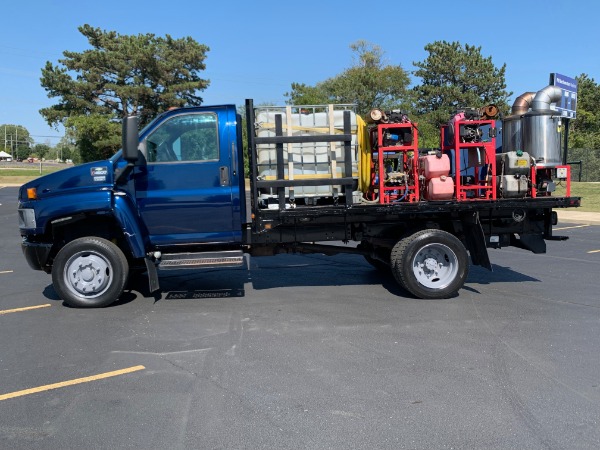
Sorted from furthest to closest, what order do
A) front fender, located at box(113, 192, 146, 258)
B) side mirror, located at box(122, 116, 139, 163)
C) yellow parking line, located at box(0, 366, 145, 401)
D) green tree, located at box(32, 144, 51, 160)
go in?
green tree, located at box(32, 144, 51, 160) → front fender, located at box(113, 192, 146, 258) → side mirror, located at box(122, 116, 139, 163) → yellow parking line, located at box(0, 366, 145, 401)

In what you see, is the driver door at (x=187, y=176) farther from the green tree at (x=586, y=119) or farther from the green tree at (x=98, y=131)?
the green tree at (x=586, y=119)

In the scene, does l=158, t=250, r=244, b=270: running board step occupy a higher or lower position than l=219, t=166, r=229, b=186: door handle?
lower

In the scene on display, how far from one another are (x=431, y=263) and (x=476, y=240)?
0.71 m

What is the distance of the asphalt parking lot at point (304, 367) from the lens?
371 centimetres

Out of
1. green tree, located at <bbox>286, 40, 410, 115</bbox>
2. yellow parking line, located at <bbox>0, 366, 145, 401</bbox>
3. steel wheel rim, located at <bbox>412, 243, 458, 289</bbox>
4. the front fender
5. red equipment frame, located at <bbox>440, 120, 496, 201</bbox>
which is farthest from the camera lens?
green tree, located at <bbox>286, 40, 410, 115</bbox>

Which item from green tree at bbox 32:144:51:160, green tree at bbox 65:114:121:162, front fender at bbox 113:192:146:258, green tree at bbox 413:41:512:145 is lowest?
front fender at bbox 113:192:146:258

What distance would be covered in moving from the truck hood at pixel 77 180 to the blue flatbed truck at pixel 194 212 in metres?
0.01

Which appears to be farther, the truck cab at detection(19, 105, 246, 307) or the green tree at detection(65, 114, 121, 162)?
the green tree at detection(65, 114, 121, 162)

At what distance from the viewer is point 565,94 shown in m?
8.11

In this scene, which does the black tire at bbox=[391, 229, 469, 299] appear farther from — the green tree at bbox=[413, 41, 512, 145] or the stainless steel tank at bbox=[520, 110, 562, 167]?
the green tree at bbox=[413, 41, 512, 145]

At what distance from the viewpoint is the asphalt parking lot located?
3.71 meters

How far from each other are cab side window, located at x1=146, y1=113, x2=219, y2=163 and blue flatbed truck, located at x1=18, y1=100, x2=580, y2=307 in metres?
0.01

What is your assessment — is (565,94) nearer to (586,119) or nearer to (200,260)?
(200,260)

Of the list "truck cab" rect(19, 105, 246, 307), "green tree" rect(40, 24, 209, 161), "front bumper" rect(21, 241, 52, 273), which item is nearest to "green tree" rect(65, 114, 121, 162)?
"green tree" rect(40, 24, 209, 161)
